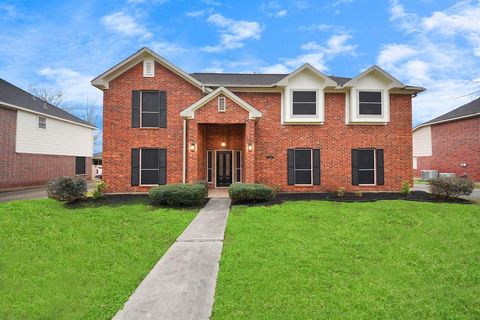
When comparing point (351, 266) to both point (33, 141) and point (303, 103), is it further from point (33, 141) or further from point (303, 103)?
point (33, 141)

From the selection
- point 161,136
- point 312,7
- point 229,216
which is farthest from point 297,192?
point 312,7

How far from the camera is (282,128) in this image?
1416cm

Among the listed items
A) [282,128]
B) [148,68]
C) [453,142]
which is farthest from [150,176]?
[453,142]

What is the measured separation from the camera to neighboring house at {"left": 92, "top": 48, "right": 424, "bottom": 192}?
542 inches

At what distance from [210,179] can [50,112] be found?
16.4 metres

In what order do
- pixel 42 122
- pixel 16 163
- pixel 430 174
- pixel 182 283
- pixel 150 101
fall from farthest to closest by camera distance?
pixel 430 174, pixel 42 122, pixel 16 163, pixel 150 101, pixel 182 283

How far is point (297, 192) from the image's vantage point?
1396 centimetres

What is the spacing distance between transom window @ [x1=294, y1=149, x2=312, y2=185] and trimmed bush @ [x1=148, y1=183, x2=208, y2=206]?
5447mm

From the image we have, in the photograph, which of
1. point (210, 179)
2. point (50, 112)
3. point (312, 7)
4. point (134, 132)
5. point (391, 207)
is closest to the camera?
point (391, 207)

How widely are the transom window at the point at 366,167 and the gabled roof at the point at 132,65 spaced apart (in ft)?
29.3

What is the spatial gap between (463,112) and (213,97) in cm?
2213

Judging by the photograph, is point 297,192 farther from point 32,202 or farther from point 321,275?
point 32,202

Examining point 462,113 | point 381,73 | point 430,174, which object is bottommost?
point 430,174

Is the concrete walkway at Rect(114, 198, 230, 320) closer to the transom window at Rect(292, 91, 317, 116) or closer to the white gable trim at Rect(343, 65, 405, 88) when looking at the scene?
the transom window at Rect(292, 91, 317, 116)
